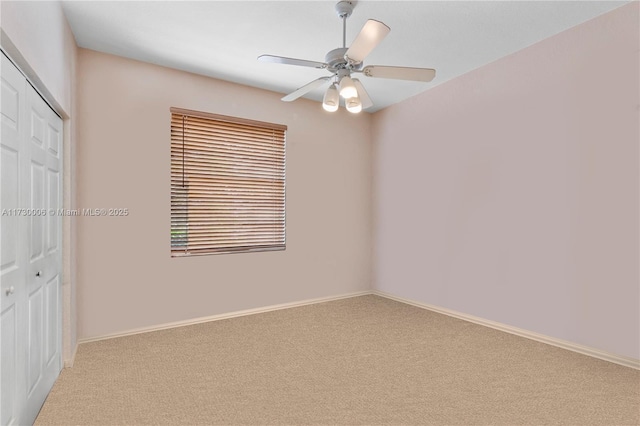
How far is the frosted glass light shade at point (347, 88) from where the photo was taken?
2.34 metres

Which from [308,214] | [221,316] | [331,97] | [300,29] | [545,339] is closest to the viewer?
[331,97]

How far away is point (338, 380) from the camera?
253cm

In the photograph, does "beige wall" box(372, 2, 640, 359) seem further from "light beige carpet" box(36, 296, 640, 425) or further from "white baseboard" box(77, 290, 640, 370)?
"light beige carpet" box(36, 296, 640, 425)

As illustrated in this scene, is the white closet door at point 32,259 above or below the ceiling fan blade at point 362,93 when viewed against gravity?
below

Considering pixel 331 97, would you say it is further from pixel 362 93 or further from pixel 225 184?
pixel 225 184

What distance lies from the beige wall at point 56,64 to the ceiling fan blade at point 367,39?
1607mm

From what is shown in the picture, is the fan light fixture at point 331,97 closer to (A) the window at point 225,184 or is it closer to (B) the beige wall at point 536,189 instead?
(A) the window at point 225,184

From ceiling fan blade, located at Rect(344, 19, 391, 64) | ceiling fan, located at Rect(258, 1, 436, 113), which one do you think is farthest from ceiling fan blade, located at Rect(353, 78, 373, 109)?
ceiling fan blade, located at Rect(344, 19, 391, 64)

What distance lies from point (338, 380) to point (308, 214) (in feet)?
7.91

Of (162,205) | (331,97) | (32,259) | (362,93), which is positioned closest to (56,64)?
(32,259)

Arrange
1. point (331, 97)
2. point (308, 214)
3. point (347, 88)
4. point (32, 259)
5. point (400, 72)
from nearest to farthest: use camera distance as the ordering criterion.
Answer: point (32, 259), point (347, 88), point (400, 72), point (331, 97), point (308, 214)

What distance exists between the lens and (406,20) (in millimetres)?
2791

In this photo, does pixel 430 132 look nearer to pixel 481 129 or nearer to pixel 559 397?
pixel 481 129

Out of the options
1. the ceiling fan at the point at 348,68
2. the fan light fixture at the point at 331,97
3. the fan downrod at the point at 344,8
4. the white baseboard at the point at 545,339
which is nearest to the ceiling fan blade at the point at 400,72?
the ceiling fan at the point at 348,68
